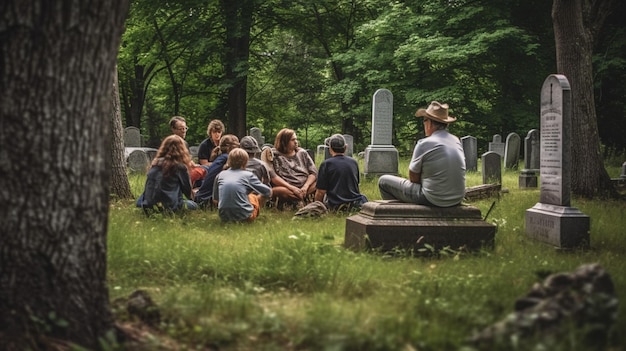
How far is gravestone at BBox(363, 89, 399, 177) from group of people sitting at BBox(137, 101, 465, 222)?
15.8 feet

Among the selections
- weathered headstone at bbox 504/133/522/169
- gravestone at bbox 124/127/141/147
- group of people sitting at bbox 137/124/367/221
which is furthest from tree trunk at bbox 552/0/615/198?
gravestone at bbox 124/127/141/147

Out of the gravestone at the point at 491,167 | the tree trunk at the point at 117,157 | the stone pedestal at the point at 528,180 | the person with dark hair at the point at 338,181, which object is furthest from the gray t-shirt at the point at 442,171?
the stone pedestal at the point at 528,180

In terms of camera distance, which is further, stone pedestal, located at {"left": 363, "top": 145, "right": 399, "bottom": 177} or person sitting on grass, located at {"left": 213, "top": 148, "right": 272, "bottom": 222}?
stone pedestal, located at {"left": 363, "top": 145, "right": 399, "bottom": 177}

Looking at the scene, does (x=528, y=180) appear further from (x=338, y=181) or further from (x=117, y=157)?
(x=117, y=157)

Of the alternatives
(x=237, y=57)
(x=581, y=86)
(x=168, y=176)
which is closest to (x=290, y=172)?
(x=168, y=176)

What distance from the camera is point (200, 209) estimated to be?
9875 mm

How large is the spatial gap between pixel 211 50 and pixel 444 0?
9694 millimetres

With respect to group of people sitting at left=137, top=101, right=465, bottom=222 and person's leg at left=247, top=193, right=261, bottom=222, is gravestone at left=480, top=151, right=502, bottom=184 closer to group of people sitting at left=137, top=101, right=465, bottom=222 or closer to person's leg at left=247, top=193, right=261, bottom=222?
group of people sitting at left=137, top=101, right=465, bottom=222

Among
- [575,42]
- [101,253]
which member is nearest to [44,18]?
[101,253]

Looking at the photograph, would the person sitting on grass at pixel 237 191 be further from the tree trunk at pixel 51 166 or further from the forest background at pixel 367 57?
the forest background at pixel 367 57

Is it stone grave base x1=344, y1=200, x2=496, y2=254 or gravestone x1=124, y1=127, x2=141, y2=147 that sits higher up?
gravestone x1=124, y1=127, x2=141, y2=147

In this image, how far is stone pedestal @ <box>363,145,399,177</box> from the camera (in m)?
15.3

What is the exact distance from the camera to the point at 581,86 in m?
11.5

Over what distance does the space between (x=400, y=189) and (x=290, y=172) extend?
11.6 ft
